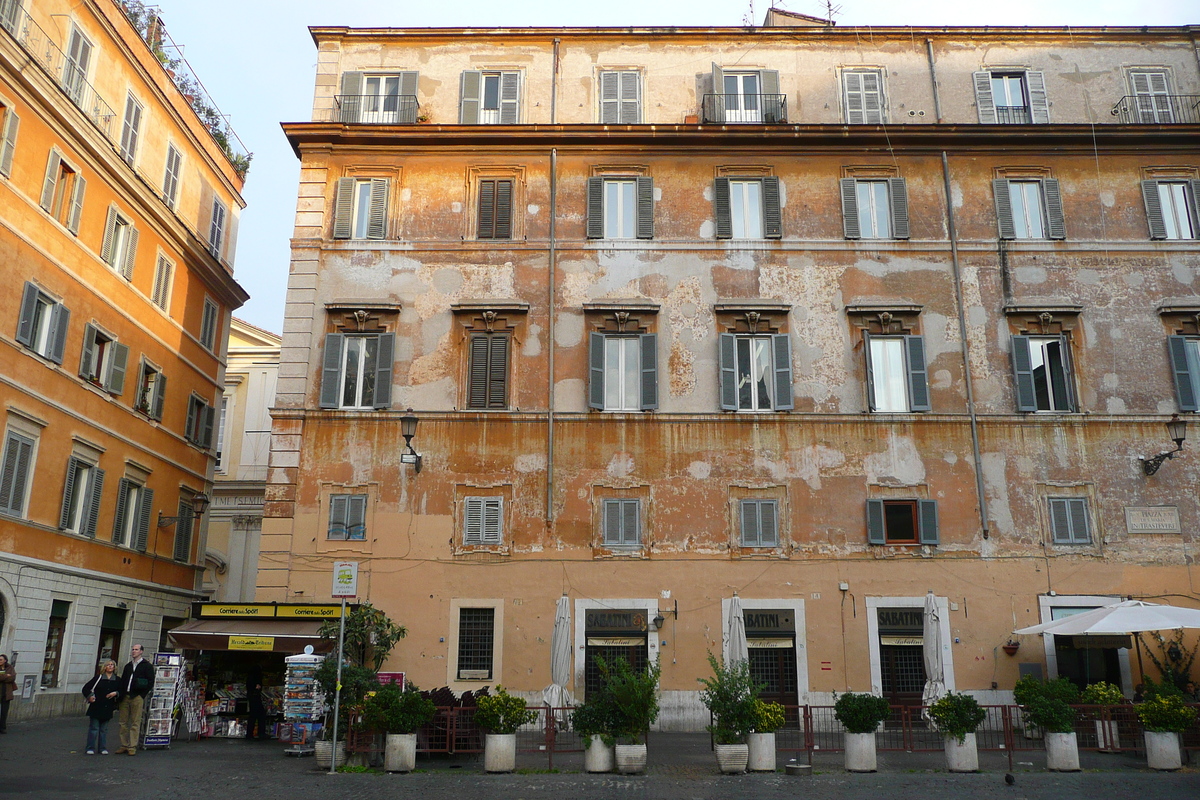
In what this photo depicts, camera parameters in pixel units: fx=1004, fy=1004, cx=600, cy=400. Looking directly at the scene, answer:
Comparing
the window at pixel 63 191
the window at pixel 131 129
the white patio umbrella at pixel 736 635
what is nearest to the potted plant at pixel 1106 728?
the white patio umbrella at pixel 736 635

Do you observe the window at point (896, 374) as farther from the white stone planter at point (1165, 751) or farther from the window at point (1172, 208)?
the white stone planter at point (1165, 751)

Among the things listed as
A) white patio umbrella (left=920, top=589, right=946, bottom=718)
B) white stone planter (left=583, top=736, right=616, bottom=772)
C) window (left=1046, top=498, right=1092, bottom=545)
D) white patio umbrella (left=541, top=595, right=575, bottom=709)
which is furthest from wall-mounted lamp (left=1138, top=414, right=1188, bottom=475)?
white stone planter (left=583, top=736, right=616, bottom=772)

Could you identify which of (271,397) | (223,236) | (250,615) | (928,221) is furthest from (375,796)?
(271,397)

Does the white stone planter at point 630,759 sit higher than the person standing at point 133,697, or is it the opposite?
the person standing at point 133,697

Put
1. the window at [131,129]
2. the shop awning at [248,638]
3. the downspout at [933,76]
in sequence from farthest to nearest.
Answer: the window at [131,129], the downspout at [933,76], the shop awning at [248,638]

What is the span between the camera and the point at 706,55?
26.3 meters

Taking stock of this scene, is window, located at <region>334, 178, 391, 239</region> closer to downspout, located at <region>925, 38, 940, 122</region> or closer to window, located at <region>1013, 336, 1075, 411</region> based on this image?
downspout, located at <region>925, 38, 940, 122</region>

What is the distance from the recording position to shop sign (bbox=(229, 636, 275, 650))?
1944 cm

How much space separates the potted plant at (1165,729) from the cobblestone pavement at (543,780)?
0.88ft

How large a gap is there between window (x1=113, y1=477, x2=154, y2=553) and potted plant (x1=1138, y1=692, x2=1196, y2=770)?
78.7 feet

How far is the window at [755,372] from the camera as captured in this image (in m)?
23.4

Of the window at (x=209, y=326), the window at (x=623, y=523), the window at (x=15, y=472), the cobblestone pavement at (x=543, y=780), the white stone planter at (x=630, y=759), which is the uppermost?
the window at (x=209, y=326)

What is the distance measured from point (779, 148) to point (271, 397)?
24.0 meters

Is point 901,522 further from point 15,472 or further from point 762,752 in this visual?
point 15,472
